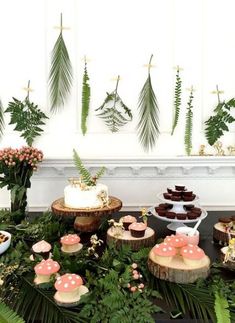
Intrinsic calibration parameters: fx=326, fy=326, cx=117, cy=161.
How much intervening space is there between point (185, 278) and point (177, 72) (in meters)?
1.39

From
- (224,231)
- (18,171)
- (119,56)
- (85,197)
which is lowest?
(224,231)

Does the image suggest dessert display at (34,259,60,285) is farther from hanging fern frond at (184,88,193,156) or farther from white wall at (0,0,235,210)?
hanging fern frond at (184,88,193,156)

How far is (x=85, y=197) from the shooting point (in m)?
1.63

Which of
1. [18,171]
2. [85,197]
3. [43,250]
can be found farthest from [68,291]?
[18,171]

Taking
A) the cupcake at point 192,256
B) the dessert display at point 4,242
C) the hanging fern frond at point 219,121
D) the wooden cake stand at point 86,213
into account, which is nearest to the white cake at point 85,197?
the wooden cake stand at point 86,213

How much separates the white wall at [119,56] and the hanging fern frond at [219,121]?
2.1 inches

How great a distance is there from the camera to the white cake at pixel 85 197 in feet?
5.34

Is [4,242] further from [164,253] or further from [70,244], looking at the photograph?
[164,253]

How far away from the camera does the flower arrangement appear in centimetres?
182

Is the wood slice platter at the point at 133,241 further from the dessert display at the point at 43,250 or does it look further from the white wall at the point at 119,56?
the white wall at the point at 119,56

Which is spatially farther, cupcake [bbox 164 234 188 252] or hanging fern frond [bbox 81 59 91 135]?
hanging fern frond [bbox 81 59 91 135]

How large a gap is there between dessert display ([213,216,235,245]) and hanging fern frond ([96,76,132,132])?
0.90m

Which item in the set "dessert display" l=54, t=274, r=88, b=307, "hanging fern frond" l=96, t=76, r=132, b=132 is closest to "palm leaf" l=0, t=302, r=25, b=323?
"dessert display" l=54, t=274, r=88, b=307

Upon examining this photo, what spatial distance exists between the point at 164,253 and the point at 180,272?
0.28 feet
